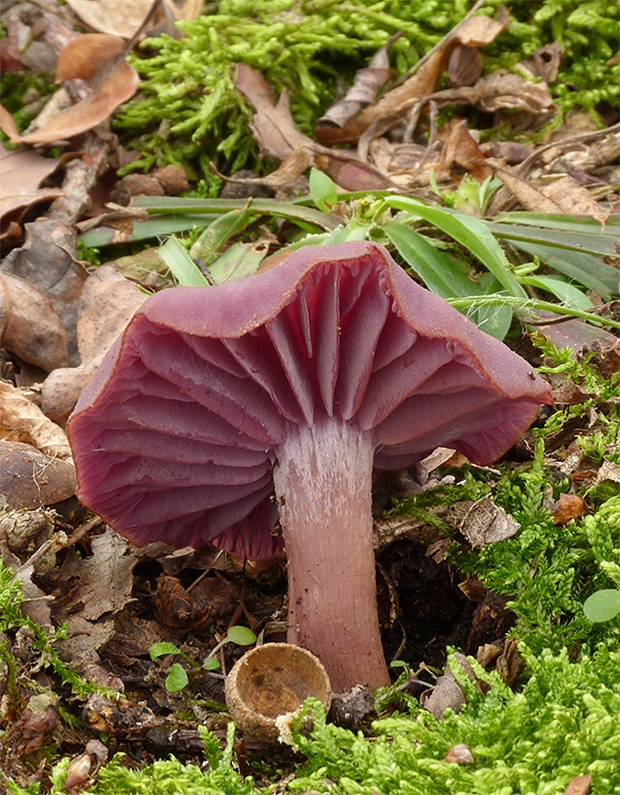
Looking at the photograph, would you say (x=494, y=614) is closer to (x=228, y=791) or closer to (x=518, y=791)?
(x=518, y=791)

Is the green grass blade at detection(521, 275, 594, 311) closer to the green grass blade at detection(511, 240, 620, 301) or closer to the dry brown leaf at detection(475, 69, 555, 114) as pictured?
the green grass blade at detection(511, 240, 620, 301)

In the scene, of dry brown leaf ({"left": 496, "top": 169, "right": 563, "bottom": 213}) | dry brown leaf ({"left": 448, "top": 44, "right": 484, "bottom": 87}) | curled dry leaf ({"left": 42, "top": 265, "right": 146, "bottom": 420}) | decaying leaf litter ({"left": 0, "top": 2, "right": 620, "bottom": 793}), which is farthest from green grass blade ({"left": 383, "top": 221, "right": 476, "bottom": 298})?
dry brown leaf ({"left": 448, "top": 44, "right": 484, "bottom": 87})

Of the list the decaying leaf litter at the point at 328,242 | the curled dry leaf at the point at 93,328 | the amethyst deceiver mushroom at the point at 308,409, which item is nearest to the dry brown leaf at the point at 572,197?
the decaying leaf litter at the point at 328,242

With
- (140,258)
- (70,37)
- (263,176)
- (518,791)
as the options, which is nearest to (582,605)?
(518,791)

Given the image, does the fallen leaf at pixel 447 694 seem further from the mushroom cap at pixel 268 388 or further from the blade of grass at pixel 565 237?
the blade of grass at pixel 565 237

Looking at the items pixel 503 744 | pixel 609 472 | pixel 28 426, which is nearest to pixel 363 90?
pixel 28 426

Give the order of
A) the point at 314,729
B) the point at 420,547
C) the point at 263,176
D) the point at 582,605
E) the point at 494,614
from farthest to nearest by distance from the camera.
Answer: the point at 263,176 → the point at 420,547 → the point at 494,614 → the point at 582,605 → the point at 314,729

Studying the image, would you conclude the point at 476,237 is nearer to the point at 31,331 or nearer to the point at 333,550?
the point at 333,550
